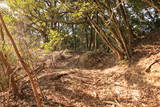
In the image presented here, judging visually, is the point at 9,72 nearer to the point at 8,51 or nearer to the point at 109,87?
the point at 8,51

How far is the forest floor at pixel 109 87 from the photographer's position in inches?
163

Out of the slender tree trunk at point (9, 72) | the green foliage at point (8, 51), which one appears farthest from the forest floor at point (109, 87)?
the green foliage at point (8, 51)

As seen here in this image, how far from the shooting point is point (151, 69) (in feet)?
15.7

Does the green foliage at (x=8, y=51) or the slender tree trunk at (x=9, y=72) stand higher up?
the green foliage at (x=8, y=51)

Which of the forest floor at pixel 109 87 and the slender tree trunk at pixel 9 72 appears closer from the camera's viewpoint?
the forest floor at pixel 109 87

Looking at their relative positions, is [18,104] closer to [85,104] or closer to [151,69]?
[85,104]

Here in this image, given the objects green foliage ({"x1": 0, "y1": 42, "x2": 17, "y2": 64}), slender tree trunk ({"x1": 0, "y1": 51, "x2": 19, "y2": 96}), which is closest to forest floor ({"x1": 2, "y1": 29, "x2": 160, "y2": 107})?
slender tree trunk ({"x1": 0, "y1": 51, "x2": 19, "y2": 96})

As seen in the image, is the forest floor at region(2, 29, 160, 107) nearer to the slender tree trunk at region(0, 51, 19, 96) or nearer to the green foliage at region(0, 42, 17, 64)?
the slender tree trunk at region(0, 51, 19, 96)

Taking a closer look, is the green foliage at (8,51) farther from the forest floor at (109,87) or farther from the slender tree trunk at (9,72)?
the forest floor at (109,87)

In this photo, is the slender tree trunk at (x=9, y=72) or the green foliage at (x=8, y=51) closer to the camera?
the green foliage at (x=8, y=51)

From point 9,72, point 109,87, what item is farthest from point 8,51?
point 109,87

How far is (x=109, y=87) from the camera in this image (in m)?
5.03

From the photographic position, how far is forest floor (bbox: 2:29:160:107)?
13.6 feet

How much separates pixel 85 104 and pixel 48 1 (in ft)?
15.7
